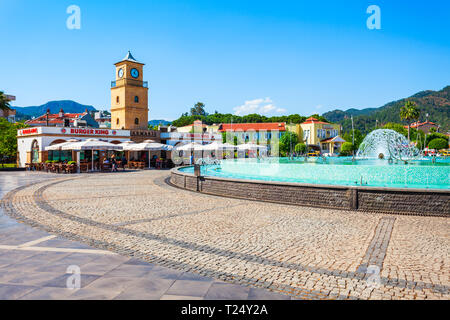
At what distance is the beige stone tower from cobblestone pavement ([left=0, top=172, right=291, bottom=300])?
3994 cm

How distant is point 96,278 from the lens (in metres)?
4.61

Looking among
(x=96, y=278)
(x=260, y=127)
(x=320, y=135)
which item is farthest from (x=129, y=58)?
(x=320, y=135)

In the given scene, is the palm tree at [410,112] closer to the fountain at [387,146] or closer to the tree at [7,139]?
the fountain at [387,146]

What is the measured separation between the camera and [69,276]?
15.3 ft

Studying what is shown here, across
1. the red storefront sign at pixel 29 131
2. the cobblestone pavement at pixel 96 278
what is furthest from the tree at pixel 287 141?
the cobblestone pavement at pixel 96 278

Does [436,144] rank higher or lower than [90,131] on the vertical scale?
lower

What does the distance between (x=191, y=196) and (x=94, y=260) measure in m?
7.75

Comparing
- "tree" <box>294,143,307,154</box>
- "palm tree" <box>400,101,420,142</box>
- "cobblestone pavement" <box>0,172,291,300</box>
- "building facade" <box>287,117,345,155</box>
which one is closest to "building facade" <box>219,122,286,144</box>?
"building facade" <box>287,117,345,155</box>

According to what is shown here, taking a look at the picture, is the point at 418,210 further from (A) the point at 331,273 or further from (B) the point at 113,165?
(B) the point at 113,165

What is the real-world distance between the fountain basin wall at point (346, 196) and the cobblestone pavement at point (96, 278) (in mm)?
6801

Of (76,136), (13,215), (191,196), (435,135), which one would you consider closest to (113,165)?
(76,136)

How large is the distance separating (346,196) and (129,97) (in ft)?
130

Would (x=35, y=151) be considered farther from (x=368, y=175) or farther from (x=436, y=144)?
(x=436, y=144)

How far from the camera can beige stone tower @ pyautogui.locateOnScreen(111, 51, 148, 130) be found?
44219mm
